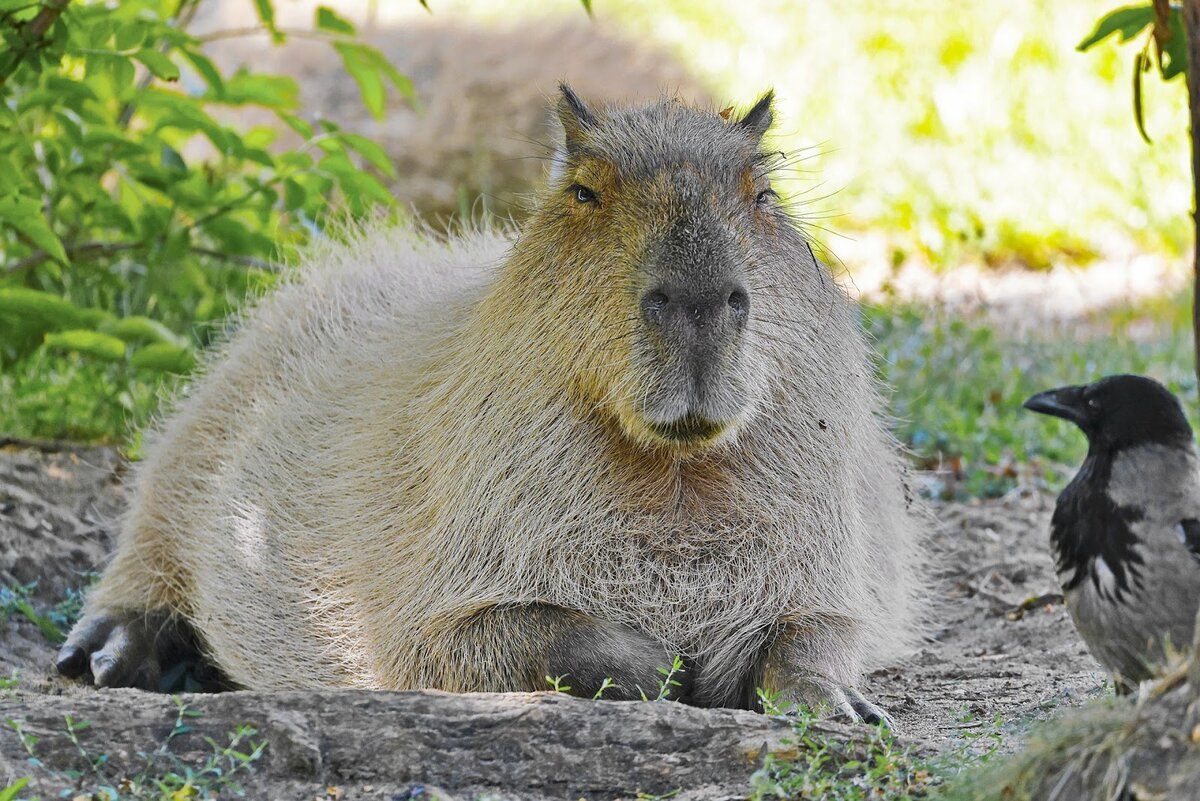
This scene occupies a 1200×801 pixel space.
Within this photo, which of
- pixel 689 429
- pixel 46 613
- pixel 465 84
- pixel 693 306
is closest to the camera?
pixel 693 306

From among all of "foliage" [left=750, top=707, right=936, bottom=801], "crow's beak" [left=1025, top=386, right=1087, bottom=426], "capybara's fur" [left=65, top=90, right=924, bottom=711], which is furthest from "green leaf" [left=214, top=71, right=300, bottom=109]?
"foliage" [left=750, top=707, right=936, bottom=801]

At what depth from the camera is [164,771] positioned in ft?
8.40

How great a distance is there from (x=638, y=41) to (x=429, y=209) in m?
2.73

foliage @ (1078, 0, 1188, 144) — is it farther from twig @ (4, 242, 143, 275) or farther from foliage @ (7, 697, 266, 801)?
twig @ (4, 242, 143, 275)

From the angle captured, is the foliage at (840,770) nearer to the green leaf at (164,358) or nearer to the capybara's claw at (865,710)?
the capybara's claw at (865,710)

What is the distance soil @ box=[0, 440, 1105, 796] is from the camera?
3.32 m

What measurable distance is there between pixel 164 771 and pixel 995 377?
15.4 ft

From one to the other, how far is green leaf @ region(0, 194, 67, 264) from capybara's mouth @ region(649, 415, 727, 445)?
1974 millimetres

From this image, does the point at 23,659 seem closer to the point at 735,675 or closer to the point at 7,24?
the point at 7,24

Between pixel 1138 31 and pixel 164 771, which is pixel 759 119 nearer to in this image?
pixel 1138 31


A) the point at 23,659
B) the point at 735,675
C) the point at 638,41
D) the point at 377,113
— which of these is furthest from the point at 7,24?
the point at 638,41

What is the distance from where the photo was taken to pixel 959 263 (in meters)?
9.18

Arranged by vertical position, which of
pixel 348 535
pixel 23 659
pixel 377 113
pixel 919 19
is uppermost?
pixel 919 19

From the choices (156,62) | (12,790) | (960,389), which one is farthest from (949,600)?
→ (12,790)
